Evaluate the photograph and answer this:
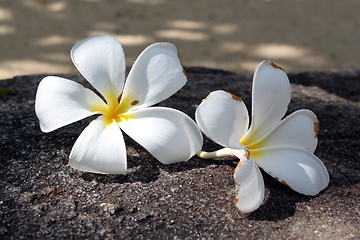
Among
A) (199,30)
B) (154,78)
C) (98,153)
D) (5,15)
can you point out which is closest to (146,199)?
(98,153)

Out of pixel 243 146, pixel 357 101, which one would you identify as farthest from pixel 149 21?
pixel 243 146

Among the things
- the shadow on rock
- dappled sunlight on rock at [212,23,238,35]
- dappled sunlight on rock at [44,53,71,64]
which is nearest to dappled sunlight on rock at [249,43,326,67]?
dappled sunlight on rock at [212,23,238,35]

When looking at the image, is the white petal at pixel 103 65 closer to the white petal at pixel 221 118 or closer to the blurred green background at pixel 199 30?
the white petal at pixel 221 118

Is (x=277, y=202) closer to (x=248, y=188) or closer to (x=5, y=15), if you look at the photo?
(x=248, y=188)

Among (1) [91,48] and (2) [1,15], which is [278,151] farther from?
(2) [1,15]

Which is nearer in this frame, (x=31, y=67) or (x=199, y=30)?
(x=31, y=67)

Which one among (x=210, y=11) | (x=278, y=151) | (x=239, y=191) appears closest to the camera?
(x=239, y=191)
